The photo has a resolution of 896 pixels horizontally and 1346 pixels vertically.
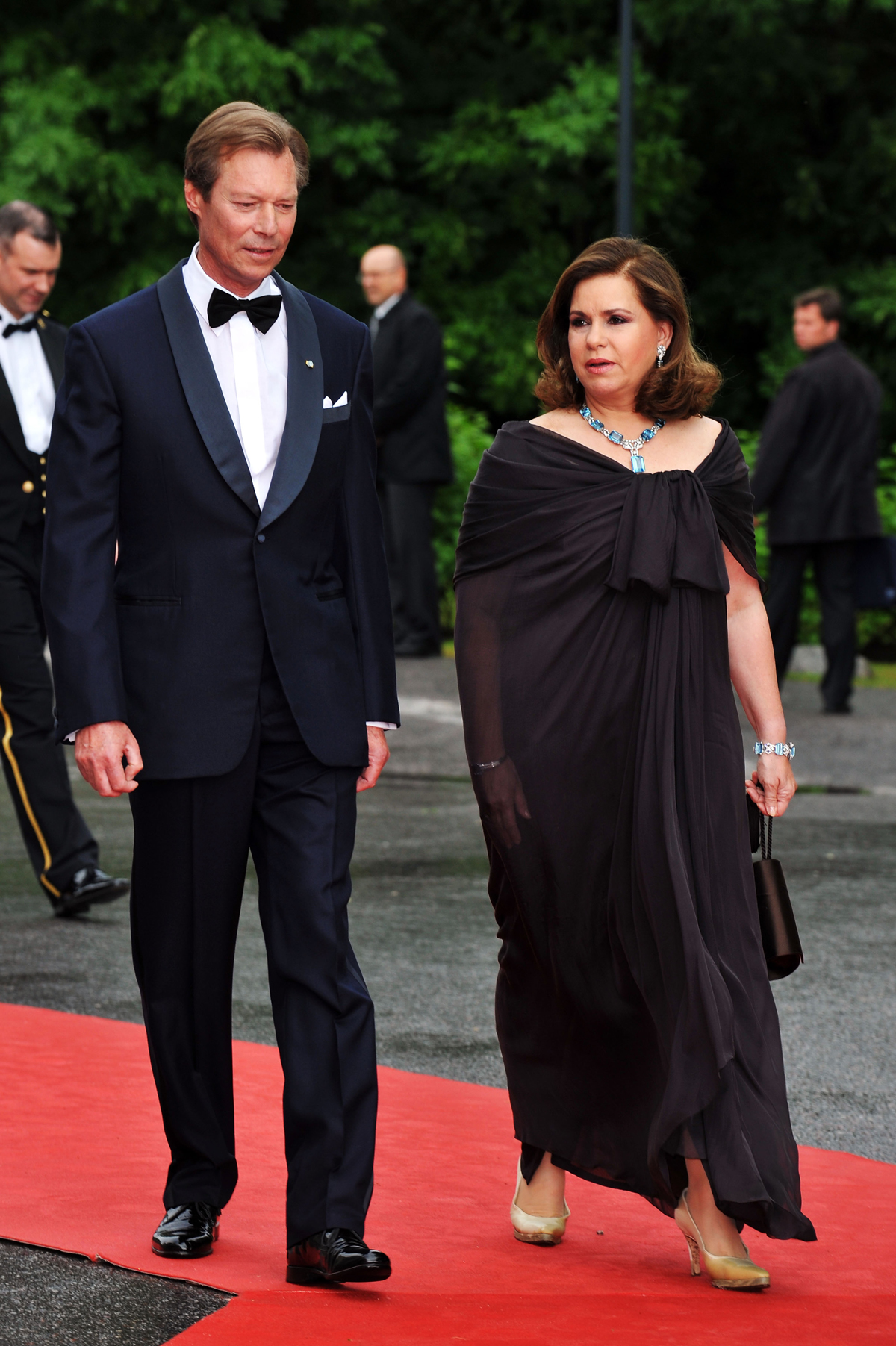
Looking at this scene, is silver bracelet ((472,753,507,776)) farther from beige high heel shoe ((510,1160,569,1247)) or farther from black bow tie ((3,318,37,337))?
black bow tie ((3,318,37,337))

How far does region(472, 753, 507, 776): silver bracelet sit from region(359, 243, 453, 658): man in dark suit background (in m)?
9.00

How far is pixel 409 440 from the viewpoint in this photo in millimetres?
13250

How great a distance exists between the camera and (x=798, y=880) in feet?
25.2

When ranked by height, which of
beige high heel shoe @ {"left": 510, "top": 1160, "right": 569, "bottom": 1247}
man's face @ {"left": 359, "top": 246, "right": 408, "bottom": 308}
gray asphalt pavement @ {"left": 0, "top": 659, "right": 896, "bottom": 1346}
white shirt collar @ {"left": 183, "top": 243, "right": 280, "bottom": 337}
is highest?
man's face @ {"left": 359, "top": 246, "right": 408, "bottom": 308}

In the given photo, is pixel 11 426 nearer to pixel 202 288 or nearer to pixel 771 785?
pixel 202 288

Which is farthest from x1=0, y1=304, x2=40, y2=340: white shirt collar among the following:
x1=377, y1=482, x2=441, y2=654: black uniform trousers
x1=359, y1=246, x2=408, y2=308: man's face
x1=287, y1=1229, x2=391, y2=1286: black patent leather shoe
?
x1=377, y1=482, x2=441, y2=654: black uniform trousers

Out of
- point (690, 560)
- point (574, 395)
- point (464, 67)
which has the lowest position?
point (690, 560)

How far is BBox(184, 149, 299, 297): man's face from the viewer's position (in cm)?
364

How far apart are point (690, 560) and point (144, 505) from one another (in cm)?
101

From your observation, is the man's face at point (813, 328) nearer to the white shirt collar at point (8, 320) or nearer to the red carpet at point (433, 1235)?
the white shirt collar at point (8, 320)

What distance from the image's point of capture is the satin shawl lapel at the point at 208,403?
3.61 metres

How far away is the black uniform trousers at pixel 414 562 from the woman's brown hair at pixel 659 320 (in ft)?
29.7

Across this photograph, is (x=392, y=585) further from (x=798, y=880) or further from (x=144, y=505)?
(x=144, y=505)

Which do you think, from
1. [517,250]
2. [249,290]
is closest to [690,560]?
[249,290]
